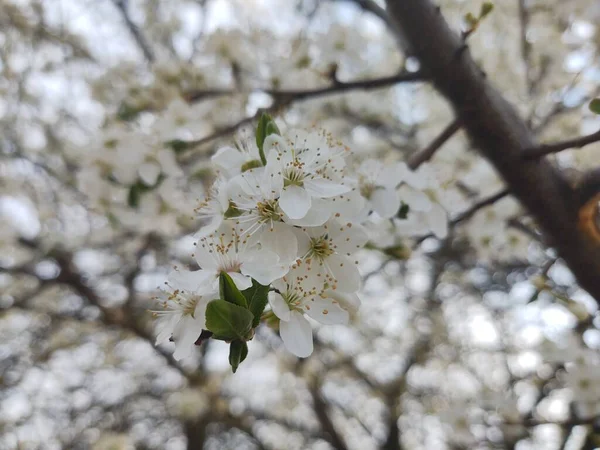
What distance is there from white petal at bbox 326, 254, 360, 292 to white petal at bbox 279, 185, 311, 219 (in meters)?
0.11

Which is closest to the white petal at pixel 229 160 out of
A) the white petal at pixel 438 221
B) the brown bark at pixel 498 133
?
the white petal at pixel 438 221

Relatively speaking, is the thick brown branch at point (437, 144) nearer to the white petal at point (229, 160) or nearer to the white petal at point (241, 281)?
the white petal at point (229, 160)

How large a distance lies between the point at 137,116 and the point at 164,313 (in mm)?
1247

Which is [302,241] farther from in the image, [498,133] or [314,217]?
[498,133]

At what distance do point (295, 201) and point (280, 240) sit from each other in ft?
0.19

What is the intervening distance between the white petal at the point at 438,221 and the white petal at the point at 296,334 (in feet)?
1.48

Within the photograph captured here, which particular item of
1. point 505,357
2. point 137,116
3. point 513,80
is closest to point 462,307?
point 505,357

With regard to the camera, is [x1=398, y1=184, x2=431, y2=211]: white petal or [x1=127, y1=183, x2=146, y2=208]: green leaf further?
[x1=127, y1=183, x2=146, y2=208]: green leaf

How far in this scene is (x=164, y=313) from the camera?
727mm

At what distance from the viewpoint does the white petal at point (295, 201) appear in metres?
0.61

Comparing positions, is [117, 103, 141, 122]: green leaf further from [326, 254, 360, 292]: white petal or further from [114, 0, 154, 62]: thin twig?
[326, 254, 360, 292]: white petal

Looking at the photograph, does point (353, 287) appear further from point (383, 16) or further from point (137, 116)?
point (137, 116)

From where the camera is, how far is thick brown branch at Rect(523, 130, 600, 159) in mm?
787

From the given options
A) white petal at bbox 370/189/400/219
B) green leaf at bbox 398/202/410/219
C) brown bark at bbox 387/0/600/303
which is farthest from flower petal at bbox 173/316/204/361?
brown bark at bbox 387/0/600/303
